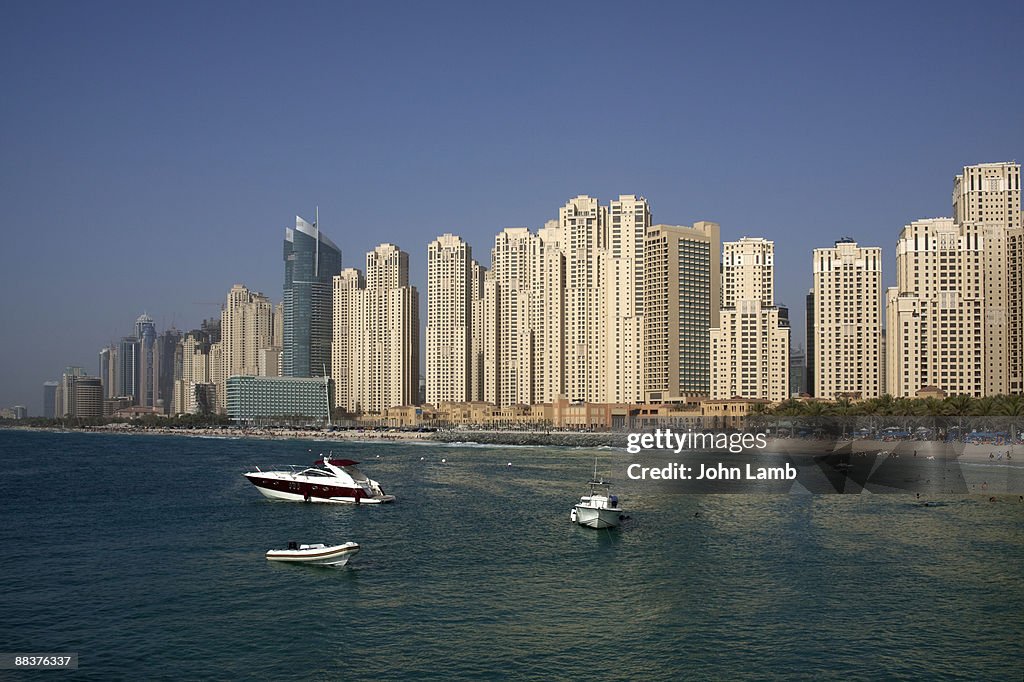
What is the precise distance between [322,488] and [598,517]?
83.2 feet

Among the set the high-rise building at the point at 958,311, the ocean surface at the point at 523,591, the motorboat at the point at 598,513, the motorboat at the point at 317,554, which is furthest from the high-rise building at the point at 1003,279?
the motorboat at the point at 317,554

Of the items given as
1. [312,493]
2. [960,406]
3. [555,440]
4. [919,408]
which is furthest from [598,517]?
[555,440]

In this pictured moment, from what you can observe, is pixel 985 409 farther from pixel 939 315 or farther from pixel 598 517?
pixel 598 517

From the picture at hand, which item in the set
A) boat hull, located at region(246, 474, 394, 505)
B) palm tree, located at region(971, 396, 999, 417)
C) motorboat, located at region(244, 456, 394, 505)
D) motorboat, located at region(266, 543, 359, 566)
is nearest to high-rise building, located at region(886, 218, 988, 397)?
palm tree, located at region(971, 396, 999, 417)

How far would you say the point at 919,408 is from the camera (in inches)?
5551

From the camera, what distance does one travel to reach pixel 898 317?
6969 inches

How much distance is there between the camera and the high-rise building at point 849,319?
636ft

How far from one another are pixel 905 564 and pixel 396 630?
26551mm

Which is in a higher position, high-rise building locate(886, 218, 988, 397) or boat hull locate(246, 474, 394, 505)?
high-rise building locate(886, 218, 988, 397)

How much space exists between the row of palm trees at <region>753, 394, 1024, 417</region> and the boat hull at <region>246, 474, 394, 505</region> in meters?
94.5

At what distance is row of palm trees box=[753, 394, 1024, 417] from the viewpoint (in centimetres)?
13238

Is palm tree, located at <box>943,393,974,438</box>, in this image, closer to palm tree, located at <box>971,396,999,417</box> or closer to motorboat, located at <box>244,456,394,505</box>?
palm tree, located at <box>971,396,999,417</box>

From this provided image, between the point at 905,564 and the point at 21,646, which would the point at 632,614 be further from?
the point at 21,646

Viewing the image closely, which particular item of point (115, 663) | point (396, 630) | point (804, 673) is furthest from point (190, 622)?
point (804, 673)
